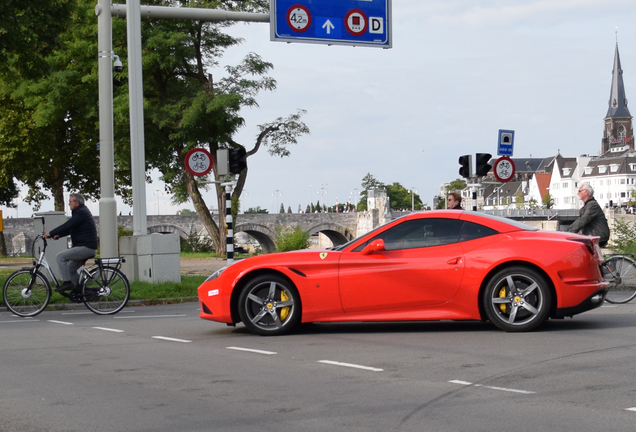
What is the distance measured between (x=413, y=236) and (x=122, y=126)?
88.7 feet

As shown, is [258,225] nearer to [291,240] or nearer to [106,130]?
[291,240]

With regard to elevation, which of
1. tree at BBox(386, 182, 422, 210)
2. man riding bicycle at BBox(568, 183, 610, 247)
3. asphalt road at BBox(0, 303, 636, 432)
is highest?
tree at BBox(386, 182, 422, 210)

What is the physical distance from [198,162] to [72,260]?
473 cm

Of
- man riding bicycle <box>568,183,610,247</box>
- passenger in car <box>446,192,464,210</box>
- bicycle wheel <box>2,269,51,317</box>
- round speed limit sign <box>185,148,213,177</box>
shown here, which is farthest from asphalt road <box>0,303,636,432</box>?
round speed limit sign <box>185,148,213,177</box>

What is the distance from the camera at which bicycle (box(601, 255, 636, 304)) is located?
1252cm

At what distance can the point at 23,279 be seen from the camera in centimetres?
1242

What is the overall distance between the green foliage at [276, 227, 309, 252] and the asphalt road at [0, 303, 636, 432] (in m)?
18.7

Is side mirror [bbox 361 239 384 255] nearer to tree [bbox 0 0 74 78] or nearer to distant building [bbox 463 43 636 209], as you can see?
tree [bbox 0 0 74 78]

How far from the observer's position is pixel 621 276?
1259 centimetres

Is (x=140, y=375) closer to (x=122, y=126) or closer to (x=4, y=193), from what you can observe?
(x=122, y=126)

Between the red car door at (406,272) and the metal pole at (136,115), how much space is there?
26.0 feet

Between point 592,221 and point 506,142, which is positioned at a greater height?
point 506,142

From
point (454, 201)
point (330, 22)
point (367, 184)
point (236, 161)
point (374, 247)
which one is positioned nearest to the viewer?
point (374, 247)

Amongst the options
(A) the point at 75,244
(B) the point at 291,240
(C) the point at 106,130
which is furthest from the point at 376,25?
(B) the point at 291,240
